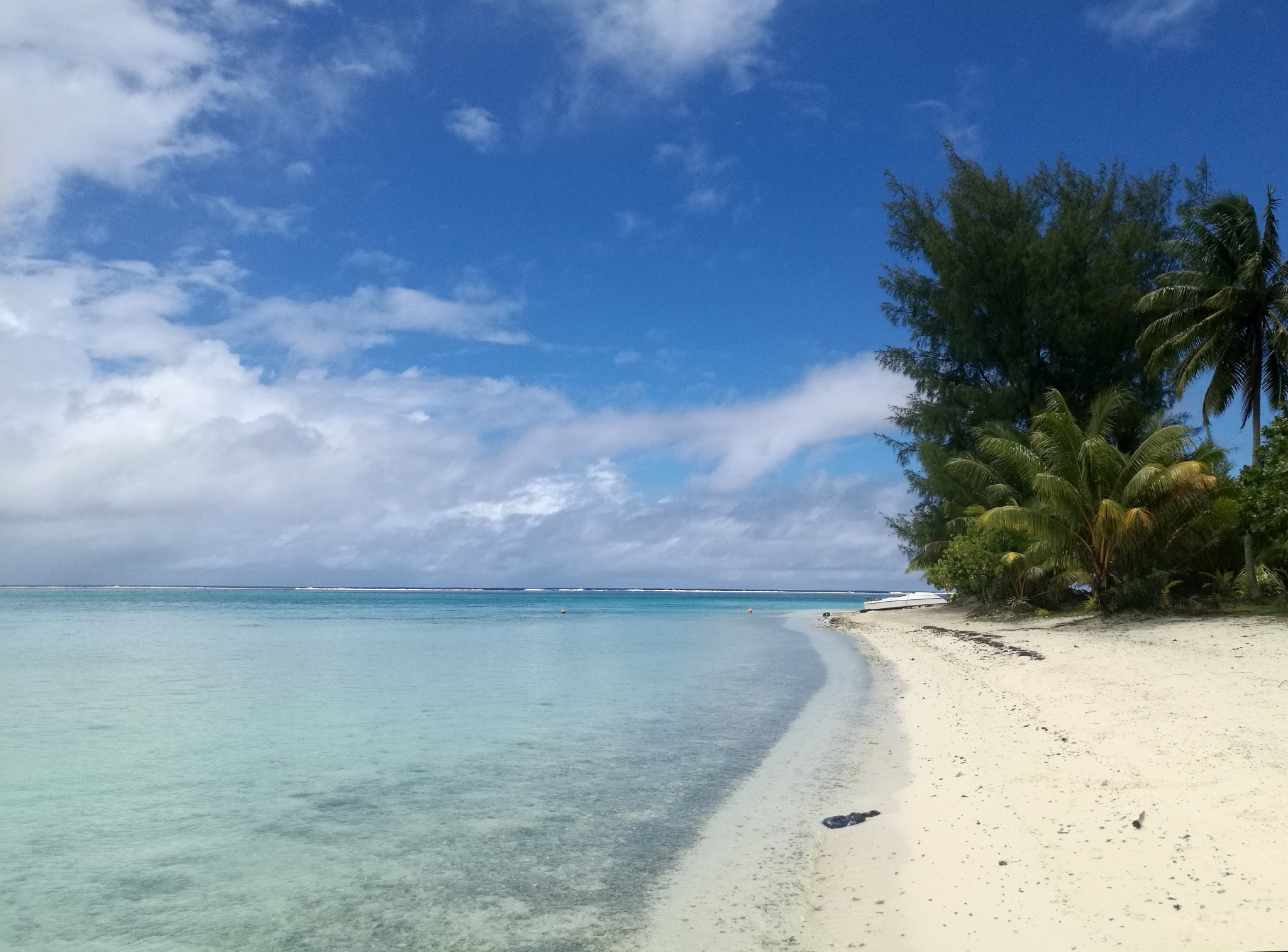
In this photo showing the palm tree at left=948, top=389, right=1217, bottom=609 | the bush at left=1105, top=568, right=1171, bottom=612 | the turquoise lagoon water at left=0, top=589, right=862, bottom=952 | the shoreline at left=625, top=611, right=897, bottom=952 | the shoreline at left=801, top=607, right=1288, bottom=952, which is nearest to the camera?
the shoreline at left=801, top=607, right=1288, bottom=952

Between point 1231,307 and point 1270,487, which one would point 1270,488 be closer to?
point 1270,487

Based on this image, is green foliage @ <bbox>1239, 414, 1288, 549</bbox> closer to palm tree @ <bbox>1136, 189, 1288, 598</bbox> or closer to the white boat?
palm tree @ <bbox>1136, 189, 1288, 598</bbox>

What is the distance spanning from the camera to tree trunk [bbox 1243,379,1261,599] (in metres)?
18.3

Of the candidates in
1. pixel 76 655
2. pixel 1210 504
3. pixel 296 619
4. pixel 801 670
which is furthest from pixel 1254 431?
pixel 296 619

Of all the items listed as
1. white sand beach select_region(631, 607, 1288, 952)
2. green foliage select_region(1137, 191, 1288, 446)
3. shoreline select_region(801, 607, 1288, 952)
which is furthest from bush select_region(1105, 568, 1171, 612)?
white sand beach select_region(631, 607, 1288, 952)

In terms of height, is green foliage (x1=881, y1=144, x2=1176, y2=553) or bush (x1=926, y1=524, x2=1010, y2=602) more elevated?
green foliage (x1=881, y1=144, x2=1176, y2=553)

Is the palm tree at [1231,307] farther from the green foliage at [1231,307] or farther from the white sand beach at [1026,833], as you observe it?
the white sand beach at [1026,833]

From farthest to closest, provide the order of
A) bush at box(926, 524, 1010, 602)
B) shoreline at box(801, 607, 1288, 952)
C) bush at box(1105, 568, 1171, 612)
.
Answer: bush at box(926, 524, 1010, 602) < bush at box(1105, 568, 1171, 612) < shoreline at box(801, 607, 1288, 952)

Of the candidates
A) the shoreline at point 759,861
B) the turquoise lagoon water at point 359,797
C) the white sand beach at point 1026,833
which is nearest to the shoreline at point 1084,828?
the white sand beach at point 1026,833

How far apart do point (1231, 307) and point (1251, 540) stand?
6013mm

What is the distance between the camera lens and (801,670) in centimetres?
A: 1789

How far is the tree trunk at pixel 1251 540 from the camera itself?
18.3 meters

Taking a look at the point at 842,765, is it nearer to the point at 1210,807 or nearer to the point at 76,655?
the point at 1210,807

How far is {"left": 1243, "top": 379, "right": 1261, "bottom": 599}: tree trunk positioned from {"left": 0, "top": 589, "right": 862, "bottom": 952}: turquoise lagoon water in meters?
10.3
